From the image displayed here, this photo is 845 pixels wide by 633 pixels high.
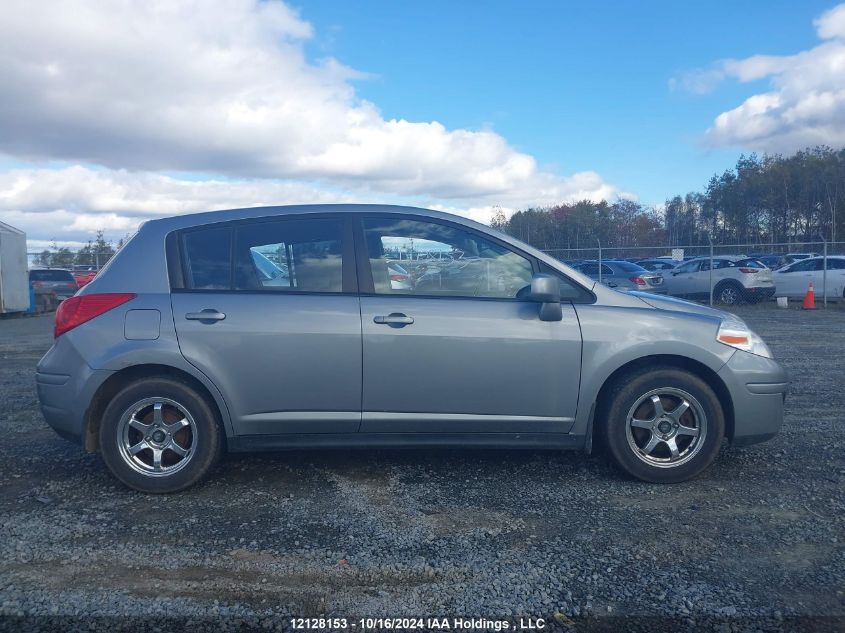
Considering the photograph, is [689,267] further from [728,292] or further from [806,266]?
[806,266]

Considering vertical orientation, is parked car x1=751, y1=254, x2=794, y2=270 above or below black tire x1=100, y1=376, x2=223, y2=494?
above

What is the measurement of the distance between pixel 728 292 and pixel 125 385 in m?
19.1

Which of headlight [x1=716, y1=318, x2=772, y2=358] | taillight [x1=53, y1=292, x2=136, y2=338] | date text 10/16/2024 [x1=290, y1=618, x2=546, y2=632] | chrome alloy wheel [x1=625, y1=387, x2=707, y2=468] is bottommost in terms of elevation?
date text 10/16/2024 [x1=290, y1=618, x2=546, y2=632]

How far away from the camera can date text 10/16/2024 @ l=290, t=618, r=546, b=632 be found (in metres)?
2.76

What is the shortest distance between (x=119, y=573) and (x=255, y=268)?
195 cm

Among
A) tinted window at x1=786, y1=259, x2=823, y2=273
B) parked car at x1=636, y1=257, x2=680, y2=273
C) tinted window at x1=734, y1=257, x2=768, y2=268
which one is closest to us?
tinted window at x1=786, y1=259, x2=823, y2=273

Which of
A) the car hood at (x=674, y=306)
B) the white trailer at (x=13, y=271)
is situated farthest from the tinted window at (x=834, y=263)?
the white trailer at (x=13, y=271)

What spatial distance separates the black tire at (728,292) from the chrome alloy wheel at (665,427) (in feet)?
55.6

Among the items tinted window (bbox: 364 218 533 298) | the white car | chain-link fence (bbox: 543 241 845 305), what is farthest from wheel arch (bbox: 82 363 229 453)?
the white car

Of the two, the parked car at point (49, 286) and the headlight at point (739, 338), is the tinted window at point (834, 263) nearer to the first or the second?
the headlight at point (739, 338)

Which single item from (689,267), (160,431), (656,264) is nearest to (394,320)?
(160,431)

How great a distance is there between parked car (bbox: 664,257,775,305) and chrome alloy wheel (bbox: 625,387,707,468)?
16908mm

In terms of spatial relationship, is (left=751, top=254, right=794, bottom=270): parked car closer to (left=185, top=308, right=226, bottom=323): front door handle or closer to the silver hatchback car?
the silver hatchback car

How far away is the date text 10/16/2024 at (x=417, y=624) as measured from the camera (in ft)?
9.06
